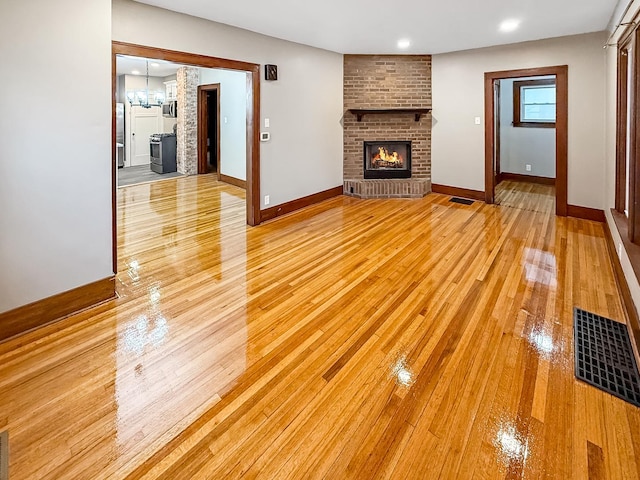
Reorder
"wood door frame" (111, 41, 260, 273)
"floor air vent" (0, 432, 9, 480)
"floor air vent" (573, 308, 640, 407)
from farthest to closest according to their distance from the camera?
"wood door frame" (111, 41, 260, 273) < "floor air vent" (573, 308, 640, 407) < "floor air vent" (0, 432, 9, 480)

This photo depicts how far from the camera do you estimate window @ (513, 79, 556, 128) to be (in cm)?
777

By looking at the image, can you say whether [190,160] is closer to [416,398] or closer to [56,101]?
[56,101]

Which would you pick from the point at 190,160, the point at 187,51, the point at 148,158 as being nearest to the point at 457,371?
the point at 187,51

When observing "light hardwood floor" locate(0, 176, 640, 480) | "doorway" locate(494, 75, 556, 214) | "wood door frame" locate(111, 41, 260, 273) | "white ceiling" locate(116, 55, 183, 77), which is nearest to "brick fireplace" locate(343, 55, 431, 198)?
"doorway" locate(494, 75, 556, 214)

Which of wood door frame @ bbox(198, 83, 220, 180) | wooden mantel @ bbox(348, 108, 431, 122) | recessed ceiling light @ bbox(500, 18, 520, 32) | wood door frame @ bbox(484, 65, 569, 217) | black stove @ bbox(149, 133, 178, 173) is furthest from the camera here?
black stove @ bbox(149, 133, 178, 173)

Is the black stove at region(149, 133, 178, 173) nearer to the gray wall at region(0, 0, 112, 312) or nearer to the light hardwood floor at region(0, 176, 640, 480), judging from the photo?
the light hardwood floor at region(0, 176, 640, 480)

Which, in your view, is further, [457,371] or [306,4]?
[306,4]

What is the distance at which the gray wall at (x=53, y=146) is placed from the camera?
93.5 inches

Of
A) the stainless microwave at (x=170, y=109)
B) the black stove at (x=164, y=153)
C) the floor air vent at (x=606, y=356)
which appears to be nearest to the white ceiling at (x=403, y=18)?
the floor air vent at (x=606, y=356)

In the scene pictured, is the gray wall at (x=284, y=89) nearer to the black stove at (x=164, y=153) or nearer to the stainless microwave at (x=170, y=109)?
the black stove at (x=164, y=153)

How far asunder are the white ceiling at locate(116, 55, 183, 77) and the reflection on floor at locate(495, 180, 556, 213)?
736 cm

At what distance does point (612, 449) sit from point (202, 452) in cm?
171

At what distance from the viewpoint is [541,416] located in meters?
1.79

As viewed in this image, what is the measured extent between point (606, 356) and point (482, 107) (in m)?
4.95
